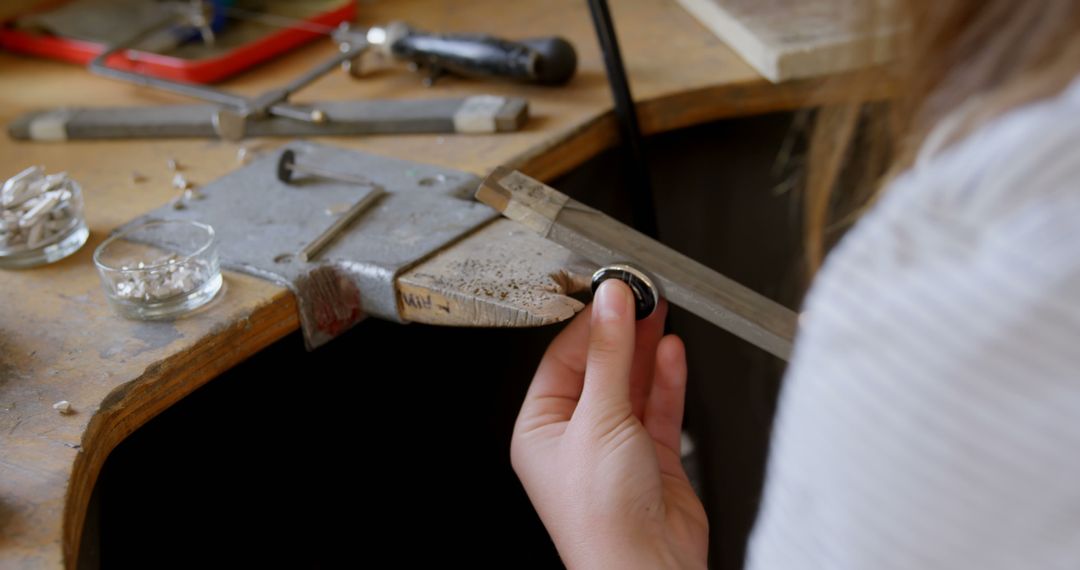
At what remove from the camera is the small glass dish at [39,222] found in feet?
2.56

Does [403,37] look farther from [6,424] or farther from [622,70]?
[6,424]

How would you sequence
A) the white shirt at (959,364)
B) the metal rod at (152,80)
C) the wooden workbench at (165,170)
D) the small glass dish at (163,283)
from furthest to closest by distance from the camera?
the metal rod at (152,80)
the small glass dish at (163,283)
the wooden workbench at (165,170)
the white shirt at (959,364)

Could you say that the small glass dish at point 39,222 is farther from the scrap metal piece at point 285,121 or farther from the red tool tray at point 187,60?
the red tool tray at point 187,60

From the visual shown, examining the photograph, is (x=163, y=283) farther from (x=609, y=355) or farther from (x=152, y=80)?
(x=152, y=80)

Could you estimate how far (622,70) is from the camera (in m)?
0.93

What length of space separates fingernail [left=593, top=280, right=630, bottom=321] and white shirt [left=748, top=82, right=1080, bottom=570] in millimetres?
260

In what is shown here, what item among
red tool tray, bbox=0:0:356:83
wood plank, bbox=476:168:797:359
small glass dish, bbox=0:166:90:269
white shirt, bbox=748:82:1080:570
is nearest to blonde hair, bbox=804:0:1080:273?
white shirt, bbox=748:82:1080:570

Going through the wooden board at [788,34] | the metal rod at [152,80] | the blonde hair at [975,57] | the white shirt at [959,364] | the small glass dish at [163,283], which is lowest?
the metal rod at [152,80]

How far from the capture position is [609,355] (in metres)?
0.66

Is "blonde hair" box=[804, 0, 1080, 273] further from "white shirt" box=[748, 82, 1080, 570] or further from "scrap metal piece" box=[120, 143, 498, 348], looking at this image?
"scrap metal piece" box=[120, 143, 498, 348]

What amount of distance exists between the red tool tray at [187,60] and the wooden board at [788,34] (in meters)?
0.45

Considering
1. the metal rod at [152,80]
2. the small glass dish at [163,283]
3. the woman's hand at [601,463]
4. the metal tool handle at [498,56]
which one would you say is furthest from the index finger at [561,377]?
the metal rod at [152,80]

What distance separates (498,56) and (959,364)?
71cm

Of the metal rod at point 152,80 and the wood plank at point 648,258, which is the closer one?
the wood plank at point 648,258
